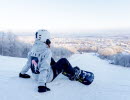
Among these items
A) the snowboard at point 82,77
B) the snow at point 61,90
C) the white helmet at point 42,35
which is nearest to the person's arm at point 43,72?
the snow at point 61,90

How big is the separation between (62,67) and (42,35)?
82cm

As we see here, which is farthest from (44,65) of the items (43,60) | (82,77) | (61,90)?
(82,77)

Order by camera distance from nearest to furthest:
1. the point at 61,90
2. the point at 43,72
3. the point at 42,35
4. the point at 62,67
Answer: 1. the point at 43,72
2. the point at 61,90
3. the point at 42,35
4. the point at 62,67

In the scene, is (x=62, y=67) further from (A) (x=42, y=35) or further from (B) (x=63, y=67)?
(A) (x=42, y=35)

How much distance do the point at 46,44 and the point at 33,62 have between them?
0.46 meters

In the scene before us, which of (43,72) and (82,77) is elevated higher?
(43,72)

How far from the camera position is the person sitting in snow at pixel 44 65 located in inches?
169

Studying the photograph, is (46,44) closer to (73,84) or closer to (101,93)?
(73,84)

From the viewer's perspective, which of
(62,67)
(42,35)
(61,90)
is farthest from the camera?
(62,67)

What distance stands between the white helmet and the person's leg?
0.60 metres

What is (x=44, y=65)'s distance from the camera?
433 centimetres

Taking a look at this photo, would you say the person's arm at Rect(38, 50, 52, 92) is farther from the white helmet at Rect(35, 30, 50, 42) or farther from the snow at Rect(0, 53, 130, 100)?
the white helmet at Rect(35, 30, 50, 42)

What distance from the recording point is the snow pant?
481cm

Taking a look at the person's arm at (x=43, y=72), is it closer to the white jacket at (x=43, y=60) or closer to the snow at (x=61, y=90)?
the white jacket at (x=43, y=60)
